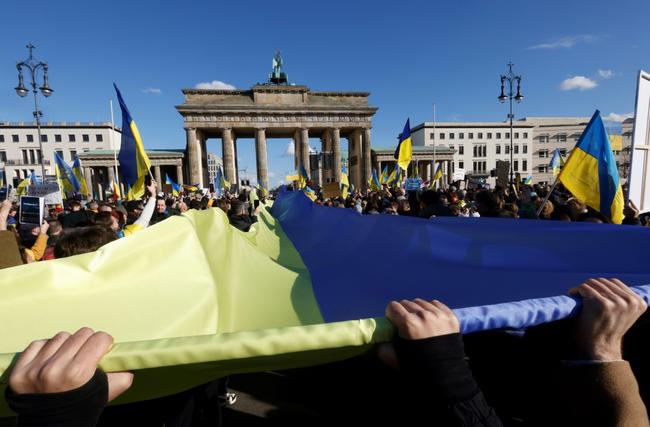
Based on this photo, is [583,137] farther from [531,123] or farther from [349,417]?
[531,123]

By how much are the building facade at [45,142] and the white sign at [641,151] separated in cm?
8412

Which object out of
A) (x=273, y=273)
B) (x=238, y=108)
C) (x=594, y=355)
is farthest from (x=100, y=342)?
(x=238, y=108)

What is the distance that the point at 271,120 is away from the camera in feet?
164

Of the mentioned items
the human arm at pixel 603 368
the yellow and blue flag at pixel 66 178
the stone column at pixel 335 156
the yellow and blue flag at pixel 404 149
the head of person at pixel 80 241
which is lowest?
the human arm at pixel 603 368

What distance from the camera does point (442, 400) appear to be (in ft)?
2.60

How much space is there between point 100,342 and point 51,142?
316ft

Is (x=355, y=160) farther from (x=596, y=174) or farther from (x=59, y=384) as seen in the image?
(x=59, y=384)

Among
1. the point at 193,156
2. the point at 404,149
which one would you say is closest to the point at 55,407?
the point at 404,149

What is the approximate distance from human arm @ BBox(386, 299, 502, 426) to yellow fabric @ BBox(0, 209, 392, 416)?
2.9 inches

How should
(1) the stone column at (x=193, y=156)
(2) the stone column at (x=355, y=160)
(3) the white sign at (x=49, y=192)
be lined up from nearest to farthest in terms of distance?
1. (3) the white sign at (x=49, y=192)
2. (1) the stone column at (x=193, y=156)
3. (2) the stone column at (x=355, y=160)

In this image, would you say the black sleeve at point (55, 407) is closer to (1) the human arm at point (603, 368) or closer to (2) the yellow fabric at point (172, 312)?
(2) the yellow fabric at point (172, 312)

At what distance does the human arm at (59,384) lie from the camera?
64 centimetres

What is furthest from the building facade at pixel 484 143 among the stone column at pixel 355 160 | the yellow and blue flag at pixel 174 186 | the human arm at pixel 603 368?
the human arm at pixel 603 368

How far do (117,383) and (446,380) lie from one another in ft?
2.58
